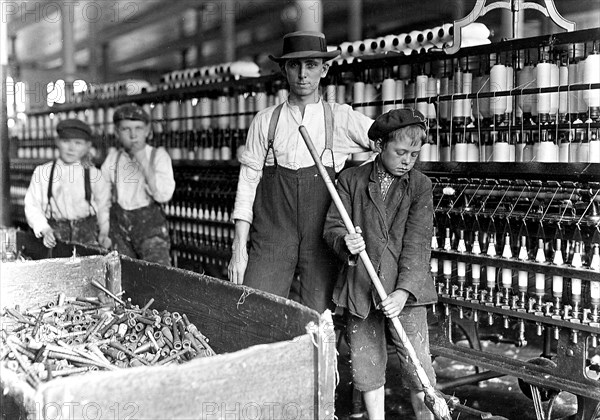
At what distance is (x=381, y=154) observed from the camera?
9.87 ft

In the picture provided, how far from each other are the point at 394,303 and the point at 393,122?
0.72m

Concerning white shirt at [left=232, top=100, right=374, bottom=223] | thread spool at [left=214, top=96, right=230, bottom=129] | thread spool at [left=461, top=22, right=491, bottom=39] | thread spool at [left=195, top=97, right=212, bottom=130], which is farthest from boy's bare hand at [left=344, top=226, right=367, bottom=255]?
thread spool at [left=195, top=97, right=212, bottom=130]

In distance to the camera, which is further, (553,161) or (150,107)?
(150,107)

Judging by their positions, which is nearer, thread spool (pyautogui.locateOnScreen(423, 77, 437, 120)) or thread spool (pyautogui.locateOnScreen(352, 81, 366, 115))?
thread spool (pyautogui.locateOnScreen(423, 77, 437, 120))

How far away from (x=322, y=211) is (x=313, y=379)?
4.58 feet

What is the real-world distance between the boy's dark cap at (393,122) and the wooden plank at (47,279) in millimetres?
1410

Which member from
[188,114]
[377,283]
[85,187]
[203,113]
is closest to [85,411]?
[377,283]

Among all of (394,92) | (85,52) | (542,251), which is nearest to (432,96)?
(394,92)

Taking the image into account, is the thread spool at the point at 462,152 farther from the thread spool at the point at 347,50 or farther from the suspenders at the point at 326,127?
the thread spool at the point at 347,50

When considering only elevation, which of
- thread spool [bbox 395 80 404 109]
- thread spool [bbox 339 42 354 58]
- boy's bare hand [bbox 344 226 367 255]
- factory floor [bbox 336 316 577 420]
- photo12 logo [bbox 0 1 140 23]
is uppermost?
photo12 logo [bbox 0 1 140 23]

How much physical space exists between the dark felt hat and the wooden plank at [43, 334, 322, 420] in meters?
1.62

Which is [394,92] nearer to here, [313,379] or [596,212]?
[596,212]

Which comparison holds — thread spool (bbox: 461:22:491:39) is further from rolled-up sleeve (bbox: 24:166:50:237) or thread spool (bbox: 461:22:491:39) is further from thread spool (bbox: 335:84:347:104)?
rolled-up sleeve (bbox: 24:166:50:237)

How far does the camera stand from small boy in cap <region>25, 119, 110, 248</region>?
15.9 ft
